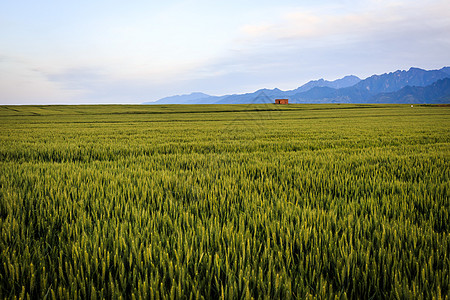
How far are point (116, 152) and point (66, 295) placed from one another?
6.64 m

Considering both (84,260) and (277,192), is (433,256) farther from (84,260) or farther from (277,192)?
(84,260)

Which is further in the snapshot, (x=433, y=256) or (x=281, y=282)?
(x=433, y=256)

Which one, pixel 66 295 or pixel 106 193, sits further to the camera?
pixel 106 193

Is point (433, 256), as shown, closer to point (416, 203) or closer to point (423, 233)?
point (423, 233)

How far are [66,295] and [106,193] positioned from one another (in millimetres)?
1893

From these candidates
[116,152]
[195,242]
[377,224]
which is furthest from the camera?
[116,152]

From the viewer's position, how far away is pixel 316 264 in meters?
1.59

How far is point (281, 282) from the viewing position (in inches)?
55.6

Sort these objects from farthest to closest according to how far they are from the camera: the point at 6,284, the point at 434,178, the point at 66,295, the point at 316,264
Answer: the point at 434,178 → the point at 316,264 → the point at 6,284 → the point at 66,295

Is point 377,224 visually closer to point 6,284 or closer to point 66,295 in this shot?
point 66,295

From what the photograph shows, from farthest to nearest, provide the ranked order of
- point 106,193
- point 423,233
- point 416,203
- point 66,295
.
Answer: point 106,193
point 416,203
point 423,233
point 66,295

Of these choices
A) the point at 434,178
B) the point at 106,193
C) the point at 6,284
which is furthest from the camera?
the point at 434,178

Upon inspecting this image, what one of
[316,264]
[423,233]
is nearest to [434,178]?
[423,233]

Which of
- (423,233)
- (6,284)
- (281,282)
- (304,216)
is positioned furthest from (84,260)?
(423,233)
